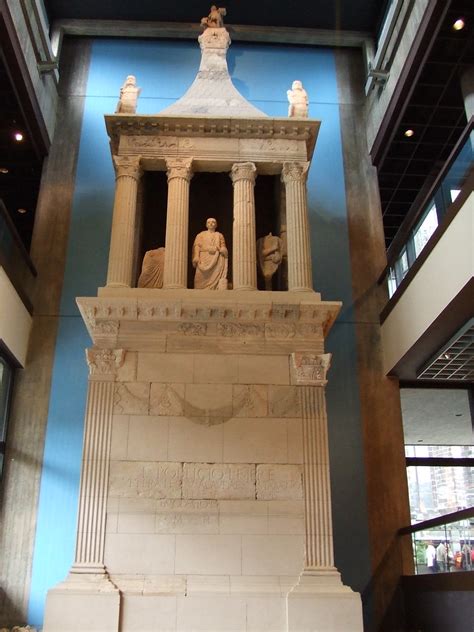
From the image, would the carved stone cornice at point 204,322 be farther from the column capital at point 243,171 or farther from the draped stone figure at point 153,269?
the column capital at point 243,171

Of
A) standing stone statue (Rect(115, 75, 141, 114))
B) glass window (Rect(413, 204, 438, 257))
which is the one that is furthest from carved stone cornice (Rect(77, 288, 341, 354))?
standing stone statue (Rect(115, 75, 141, 114))

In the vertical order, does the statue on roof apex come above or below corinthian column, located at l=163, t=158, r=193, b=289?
above

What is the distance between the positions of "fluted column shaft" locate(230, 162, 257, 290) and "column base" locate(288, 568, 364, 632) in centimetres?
485

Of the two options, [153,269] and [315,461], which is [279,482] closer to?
[315,461]

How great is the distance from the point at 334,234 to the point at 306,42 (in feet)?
18.0

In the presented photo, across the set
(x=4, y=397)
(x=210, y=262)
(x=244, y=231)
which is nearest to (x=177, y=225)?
(x=210, y=262)

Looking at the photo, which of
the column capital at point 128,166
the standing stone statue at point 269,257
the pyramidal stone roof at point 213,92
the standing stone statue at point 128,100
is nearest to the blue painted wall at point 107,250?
the pyramidal stone roof at point 213,92

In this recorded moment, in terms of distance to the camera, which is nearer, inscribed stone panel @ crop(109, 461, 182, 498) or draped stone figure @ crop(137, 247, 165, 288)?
inscribed stone panel @ crop(109, 461, 182, 498)

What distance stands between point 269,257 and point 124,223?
2.77 meters

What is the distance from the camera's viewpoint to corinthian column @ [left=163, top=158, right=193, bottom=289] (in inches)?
464

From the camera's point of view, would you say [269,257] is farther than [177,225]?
Yes

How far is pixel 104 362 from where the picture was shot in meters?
10.8

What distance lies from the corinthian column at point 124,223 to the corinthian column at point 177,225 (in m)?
0.63

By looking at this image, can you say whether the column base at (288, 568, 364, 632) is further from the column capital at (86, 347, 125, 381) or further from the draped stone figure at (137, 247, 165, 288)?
the draped stone figure at (137, 247, 165, 288)
